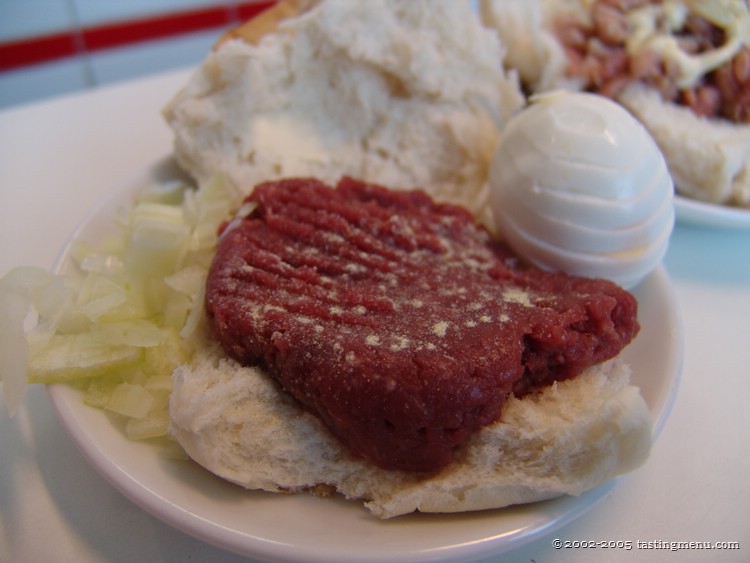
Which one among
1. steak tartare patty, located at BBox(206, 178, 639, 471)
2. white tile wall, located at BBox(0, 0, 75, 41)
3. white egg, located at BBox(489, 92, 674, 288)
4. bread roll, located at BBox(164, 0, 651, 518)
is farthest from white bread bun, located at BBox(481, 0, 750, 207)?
white tile wall, located at BBox(0, 0, 75, 41)

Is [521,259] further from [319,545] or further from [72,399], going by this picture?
[72,399]

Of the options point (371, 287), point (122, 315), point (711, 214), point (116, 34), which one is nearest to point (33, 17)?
point (116, 34)

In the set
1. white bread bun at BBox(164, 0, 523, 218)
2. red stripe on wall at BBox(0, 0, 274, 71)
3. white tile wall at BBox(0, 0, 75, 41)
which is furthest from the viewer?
red stripe on wall at BBox(0, 0, 274, 71)

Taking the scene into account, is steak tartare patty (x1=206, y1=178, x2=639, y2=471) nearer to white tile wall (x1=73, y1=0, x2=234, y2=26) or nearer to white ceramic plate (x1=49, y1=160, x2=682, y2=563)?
white ceramic plate (x1=49, y1=160, x2=682, y2=563)
